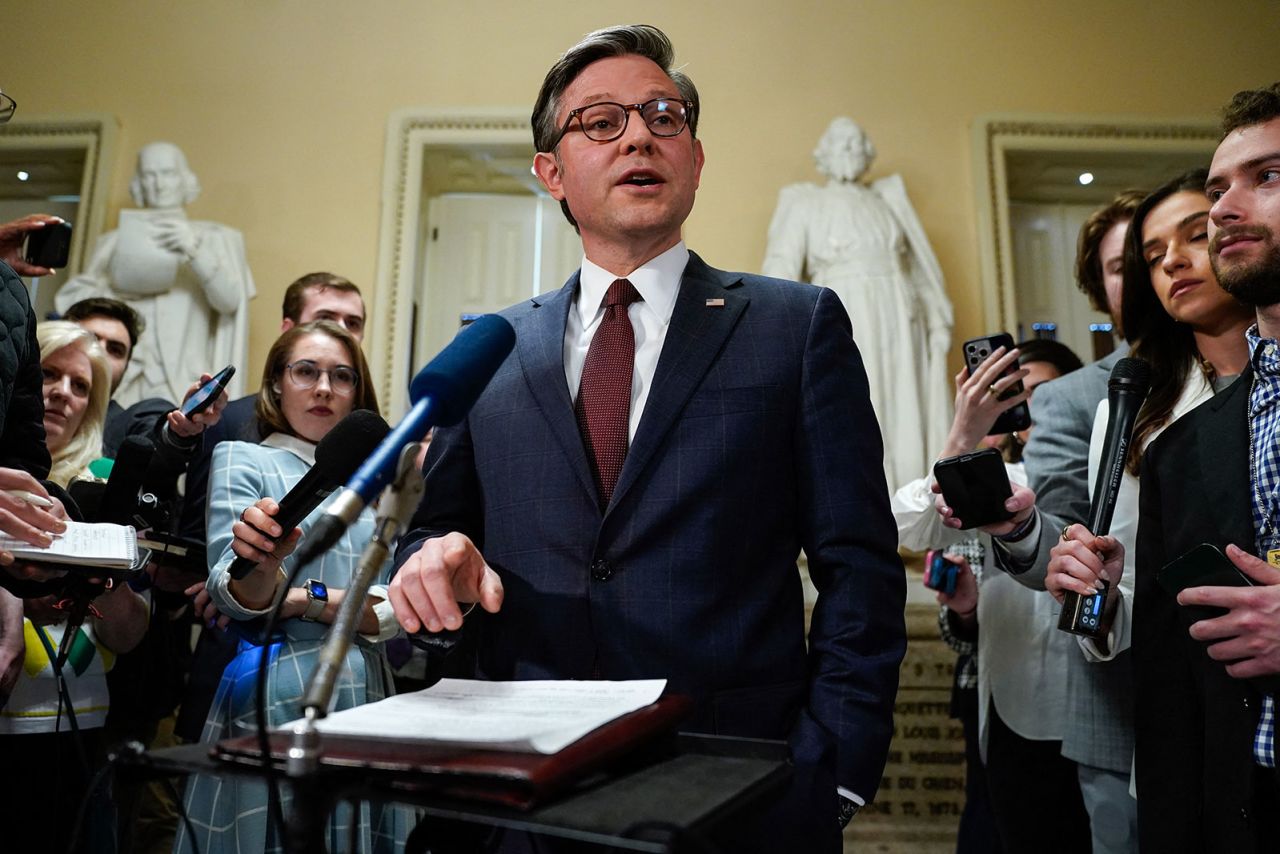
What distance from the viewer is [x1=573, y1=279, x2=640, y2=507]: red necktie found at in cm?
143

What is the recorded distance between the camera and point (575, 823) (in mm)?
698

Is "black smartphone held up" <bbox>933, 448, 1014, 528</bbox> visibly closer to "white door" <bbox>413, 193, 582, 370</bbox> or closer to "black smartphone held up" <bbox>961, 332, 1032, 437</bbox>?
"black smartphone held up" <bbox>961, 332, 1032, 437</bbox>

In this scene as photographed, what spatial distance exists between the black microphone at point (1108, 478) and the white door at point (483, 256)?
4798 mm

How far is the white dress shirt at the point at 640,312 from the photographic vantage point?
1511mm

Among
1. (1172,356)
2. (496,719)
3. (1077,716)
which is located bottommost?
(1077,716)

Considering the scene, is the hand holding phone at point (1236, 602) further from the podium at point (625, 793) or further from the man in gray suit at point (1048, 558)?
the podium at point (625, 793)

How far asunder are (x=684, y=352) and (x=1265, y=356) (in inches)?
37.9

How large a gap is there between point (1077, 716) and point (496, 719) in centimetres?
174

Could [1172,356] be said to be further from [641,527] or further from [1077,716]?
[641,527]

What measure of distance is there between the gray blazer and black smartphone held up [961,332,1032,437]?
9 cm

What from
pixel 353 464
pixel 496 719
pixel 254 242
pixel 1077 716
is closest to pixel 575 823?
pixel 496 719

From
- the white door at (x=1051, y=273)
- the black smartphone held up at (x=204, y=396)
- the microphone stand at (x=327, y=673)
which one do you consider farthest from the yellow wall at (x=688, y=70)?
the microphone stand at (x=327, y=673)

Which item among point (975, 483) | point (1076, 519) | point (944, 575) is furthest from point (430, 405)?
point (944, 575)

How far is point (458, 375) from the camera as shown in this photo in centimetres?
97
